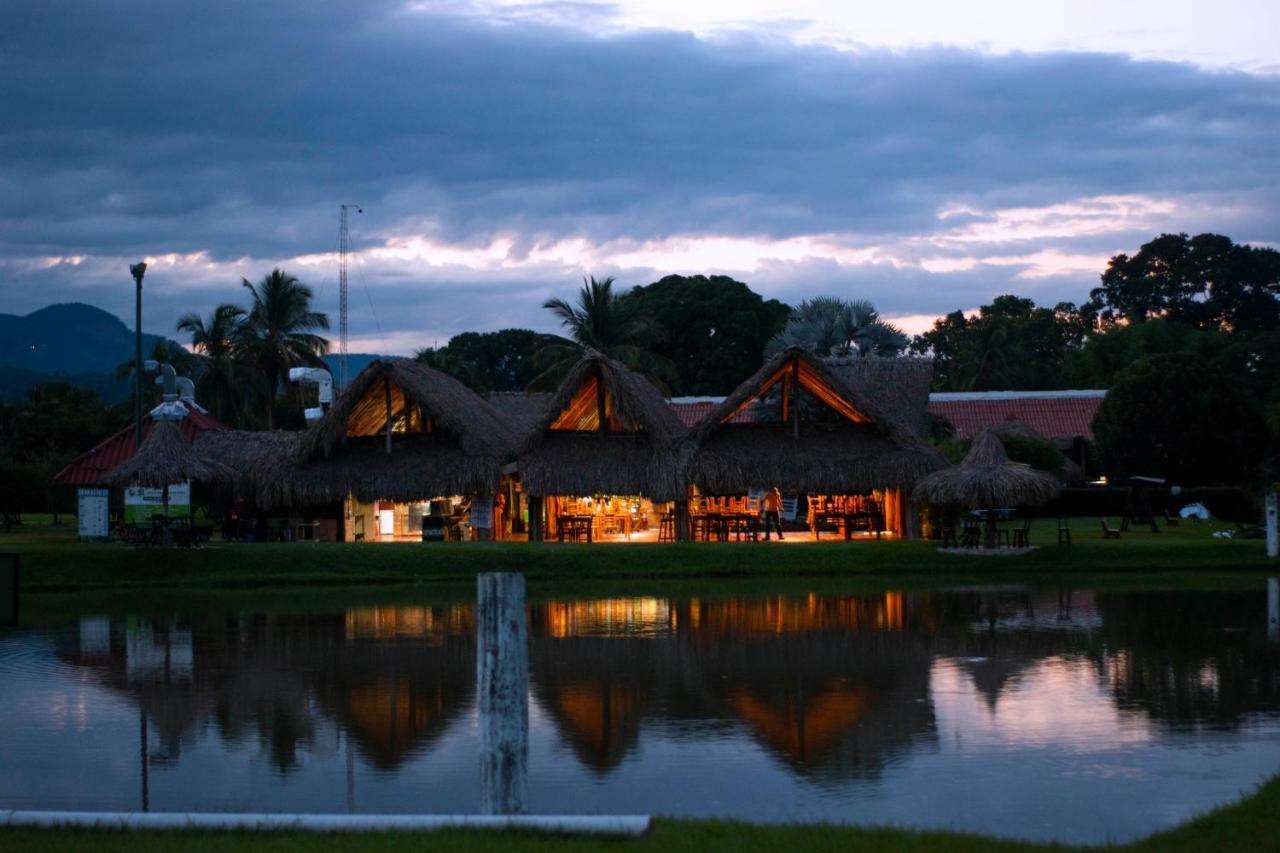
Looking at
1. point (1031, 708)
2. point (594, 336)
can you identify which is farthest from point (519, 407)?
point (1031, 708)

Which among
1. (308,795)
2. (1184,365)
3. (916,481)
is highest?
(1184,365)

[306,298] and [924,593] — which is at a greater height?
[306,298]

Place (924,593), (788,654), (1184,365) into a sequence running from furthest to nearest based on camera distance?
1. (1184,365)
2. (924,593)
3. (788,654)

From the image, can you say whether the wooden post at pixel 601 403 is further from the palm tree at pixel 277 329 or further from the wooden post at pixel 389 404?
the palm tree at pixel 277 329

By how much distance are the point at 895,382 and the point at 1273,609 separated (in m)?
14.9

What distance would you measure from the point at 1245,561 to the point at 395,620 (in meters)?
15.2

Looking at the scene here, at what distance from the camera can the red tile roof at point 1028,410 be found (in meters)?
43.9

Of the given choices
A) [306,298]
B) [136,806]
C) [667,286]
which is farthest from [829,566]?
[667,286]

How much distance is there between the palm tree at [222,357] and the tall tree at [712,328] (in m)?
16.5

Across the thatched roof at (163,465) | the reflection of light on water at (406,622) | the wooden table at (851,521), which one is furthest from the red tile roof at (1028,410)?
the reflection of light on water at (406,622)

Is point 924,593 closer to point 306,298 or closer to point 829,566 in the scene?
point 829,566

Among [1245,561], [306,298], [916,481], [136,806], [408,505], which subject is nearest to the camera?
[136,806]

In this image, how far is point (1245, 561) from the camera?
25.5 meters

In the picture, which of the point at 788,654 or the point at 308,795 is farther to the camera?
the point at 788,654
